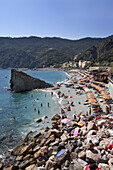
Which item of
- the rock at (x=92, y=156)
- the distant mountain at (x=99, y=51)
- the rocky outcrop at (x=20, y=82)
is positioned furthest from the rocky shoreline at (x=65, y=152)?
the distant mountain at (x=99, y=51)

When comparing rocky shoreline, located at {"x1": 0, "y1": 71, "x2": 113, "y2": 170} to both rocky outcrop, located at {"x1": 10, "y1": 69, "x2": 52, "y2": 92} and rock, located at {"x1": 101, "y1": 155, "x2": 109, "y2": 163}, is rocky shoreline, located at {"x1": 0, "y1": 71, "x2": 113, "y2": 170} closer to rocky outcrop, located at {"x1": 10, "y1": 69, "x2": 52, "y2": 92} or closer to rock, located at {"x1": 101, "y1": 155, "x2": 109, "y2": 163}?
rock, located at {"x1": 101, "y1": 155, "x2": 109, "y2": 163}

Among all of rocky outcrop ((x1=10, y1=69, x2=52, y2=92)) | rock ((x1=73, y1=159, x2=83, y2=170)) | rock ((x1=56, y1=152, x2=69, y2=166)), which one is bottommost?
rock ((x1=56, y1=152, x2=69, y2=166))

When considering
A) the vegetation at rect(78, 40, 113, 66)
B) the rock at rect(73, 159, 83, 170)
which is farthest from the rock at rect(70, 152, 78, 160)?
the vegetation at rect(78, 40, 113, 66)

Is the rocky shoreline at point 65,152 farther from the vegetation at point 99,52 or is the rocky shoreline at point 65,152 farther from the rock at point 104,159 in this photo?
the vegetation at point 99,52

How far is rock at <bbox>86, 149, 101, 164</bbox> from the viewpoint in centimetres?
912

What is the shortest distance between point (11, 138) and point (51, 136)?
480 cm

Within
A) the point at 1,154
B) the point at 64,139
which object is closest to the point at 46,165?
the point at 64,139

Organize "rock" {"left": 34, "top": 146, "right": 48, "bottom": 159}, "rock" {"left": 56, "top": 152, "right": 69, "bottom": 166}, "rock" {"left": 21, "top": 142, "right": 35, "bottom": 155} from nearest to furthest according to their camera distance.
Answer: "rock" {"left": 56, "top": 152, "right": 69, "bottom": 166}
"rock" {"left": 34, "top": 146, "right": 48, "bottom": 159}
"rock" {"left": 21, "top": 142, "right": 35, "bottom": 155}

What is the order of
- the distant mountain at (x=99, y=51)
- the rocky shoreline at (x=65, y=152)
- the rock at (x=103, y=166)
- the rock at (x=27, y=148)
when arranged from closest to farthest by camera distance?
the rock at (x=103, y=166), the rocky shoreline at (x=65, y=152), the rock at (x=27, y=148), the distant mountain at (x=99, y=51)

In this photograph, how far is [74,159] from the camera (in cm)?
955

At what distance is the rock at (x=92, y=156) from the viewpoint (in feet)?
29.9

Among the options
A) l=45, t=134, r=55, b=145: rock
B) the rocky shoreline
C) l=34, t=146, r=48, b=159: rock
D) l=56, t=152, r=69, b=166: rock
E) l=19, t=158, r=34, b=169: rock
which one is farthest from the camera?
l=45, t=134, r=55, b=145: rock

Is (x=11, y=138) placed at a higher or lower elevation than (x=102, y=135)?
lower

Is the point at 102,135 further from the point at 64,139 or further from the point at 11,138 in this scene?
the point at 11,138
